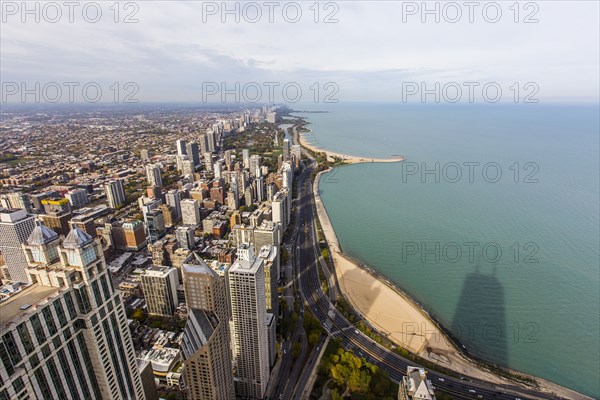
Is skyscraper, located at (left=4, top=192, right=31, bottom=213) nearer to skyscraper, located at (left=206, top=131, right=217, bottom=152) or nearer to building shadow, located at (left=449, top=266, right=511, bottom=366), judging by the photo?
skyscraper, located at (left=206, top=131, right=217, bottom=152)

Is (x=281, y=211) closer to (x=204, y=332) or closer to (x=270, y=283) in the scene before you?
(x=270, y=283)

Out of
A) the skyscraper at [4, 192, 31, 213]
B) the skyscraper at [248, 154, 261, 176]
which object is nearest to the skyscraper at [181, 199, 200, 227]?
the skyscraper at [4, 192, 31, 213]

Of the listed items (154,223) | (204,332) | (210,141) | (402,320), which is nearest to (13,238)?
(154,223)

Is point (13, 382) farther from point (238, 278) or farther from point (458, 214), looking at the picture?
point (458, 214)

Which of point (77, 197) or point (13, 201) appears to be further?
point (77, 197)

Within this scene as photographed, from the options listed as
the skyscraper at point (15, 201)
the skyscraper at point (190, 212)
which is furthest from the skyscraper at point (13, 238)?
the skyscraper at point (15, 201)

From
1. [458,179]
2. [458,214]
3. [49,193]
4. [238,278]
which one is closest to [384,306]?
[238,278]
